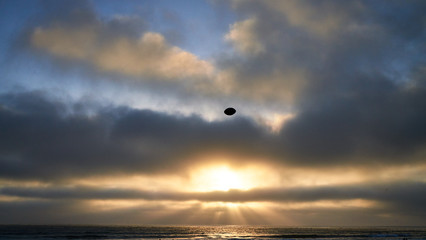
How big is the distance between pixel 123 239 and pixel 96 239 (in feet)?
21.7

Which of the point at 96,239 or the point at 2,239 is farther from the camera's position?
the point at 96,239

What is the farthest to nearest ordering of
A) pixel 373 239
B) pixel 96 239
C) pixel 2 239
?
pixel 373 239 < pixel 96 239 < pixel 2 239

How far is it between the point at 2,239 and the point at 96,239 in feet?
68.9

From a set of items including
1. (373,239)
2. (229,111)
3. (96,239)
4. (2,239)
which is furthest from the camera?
(373,239)

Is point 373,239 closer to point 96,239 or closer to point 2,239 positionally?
point 96,239

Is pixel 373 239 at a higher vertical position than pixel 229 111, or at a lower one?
lower

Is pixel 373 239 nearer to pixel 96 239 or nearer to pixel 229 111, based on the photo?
pixel 96 239

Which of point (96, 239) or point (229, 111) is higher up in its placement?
point (229, 111)

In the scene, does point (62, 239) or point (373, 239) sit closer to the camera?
point (62, 239)

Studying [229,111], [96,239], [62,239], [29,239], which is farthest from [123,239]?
[229,111]

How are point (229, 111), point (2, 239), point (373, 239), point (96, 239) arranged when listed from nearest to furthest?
1. point (229, 111)
2. point (2, 239)
3. point (96, 239)
4. point (373, 239)

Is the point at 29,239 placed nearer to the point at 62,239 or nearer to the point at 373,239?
the point at 62,239

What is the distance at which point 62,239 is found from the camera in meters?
81.7

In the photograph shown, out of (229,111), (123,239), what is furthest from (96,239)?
(229,111)
